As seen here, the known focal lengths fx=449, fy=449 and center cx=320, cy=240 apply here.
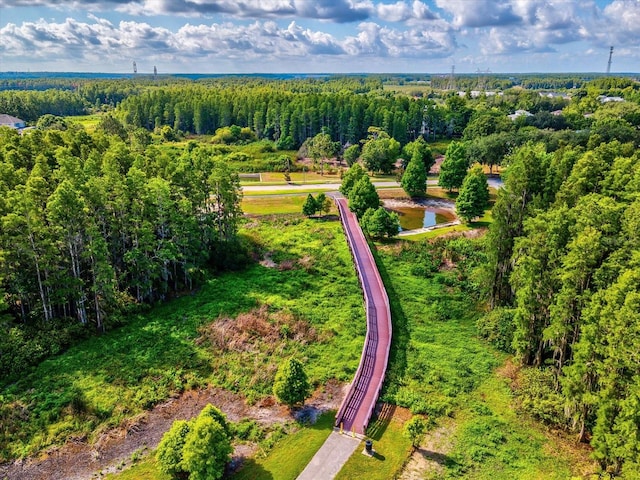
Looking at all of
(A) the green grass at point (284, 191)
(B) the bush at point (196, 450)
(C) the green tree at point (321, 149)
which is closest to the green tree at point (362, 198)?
(A) the green grass at point (284, 191)

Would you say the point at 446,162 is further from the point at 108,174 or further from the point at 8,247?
the point at 8,247

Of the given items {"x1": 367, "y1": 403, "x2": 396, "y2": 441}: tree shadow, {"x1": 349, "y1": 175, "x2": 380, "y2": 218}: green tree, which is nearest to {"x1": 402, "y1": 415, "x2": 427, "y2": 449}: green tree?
{"x1": 367, "y1": 403, "x2": 396, "y2": 441}: tree shadow

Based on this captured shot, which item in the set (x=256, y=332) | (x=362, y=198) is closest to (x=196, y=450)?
(x=256, y=332)

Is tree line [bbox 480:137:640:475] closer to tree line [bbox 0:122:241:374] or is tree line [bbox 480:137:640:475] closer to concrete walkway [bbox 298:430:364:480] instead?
concrete walkway [bbox 298:430:364:480]

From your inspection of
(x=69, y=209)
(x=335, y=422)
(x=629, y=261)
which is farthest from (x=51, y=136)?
(x=629, y=261)

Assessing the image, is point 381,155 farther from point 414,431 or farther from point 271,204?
point 414,431
